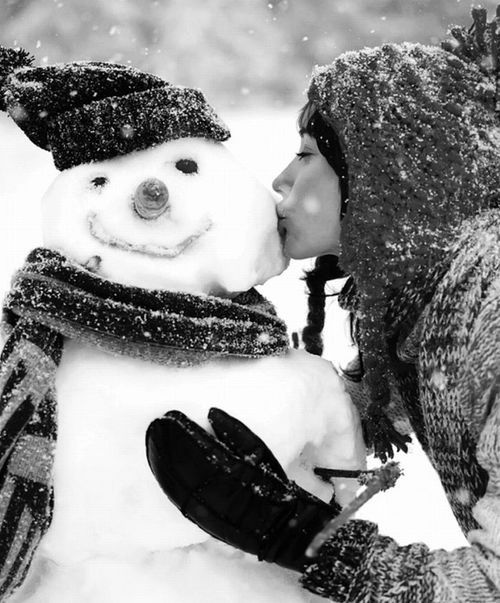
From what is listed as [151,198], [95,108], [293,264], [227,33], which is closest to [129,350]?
[151,198]

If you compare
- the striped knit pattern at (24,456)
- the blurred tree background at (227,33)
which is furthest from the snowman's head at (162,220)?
the blurred tree background at (227,33)

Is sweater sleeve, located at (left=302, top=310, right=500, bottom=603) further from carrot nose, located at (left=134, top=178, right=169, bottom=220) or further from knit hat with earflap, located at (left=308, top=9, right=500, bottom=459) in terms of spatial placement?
carrot nose, located at (left=134, top=178, right=169, bottom=220)

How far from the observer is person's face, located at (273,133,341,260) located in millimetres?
995

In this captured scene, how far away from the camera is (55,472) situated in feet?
2.60

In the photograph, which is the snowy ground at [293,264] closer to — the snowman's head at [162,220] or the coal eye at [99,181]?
the snowman's head at [162,220]

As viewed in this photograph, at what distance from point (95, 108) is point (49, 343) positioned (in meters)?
0.27

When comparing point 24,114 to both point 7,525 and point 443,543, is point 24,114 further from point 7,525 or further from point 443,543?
point 443,543

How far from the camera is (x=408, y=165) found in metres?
0.87

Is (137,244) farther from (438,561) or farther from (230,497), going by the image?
(438,561)

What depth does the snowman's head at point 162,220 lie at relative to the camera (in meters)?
0.84

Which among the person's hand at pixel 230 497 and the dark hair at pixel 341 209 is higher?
the dark hair at pixel 341 209

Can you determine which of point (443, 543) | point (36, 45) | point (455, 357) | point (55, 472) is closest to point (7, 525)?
point (55, 472)

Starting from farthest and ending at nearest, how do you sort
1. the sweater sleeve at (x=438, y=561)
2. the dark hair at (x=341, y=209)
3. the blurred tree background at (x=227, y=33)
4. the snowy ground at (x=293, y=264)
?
the blurred tree background at (x=227, y=33)
the snowy ground at (x=293, y=264)
the dark hair at (x=341, y=209)
the sweater sleeve at (x=438, y=561)

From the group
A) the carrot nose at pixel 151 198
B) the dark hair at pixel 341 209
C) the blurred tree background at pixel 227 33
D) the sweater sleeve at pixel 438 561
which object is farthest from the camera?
the blurred tree background at pixel 227 33
